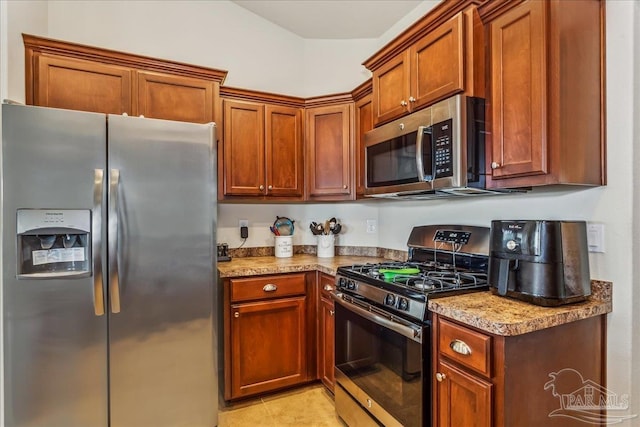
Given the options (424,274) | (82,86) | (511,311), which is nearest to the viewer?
(511,311)

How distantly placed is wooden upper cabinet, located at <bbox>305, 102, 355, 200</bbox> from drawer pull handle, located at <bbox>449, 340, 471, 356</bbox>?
1519 millimetres

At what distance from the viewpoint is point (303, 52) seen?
3.24 metres

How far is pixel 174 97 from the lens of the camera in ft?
7.45

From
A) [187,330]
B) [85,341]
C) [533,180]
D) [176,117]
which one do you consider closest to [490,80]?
[533,180]

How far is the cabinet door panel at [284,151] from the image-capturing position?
2.73 metres

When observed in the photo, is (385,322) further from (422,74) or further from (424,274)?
(422,74)

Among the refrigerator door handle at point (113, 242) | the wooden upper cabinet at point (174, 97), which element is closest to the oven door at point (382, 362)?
the refrigerator door handle at point (113, 242)

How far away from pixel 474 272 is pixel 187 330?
1.63 metres

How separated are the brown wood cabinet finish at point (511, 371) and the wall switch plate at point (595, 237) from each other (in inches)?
11.3

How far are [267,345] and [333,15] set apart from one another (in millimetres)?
2593

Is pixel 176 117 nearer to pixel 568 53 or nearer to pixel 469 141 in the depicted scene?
pixel 469 141

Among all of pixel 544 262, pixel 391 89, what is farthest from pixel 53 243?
pixel 544 262

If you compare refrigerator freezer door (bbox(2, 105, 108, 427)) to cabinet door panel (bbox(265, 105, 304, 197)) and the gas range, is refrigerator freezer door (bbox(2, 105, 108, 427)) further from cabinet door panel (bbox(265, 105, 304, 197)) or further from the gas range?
the gas range

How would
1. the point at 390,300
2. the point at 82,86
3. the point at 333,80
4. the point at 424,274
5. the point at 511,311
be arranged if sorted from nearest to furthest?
the point at 511,311 < the point at 390,300 < the point at 424,274 < the point at 82,86 < the point at 333,80
